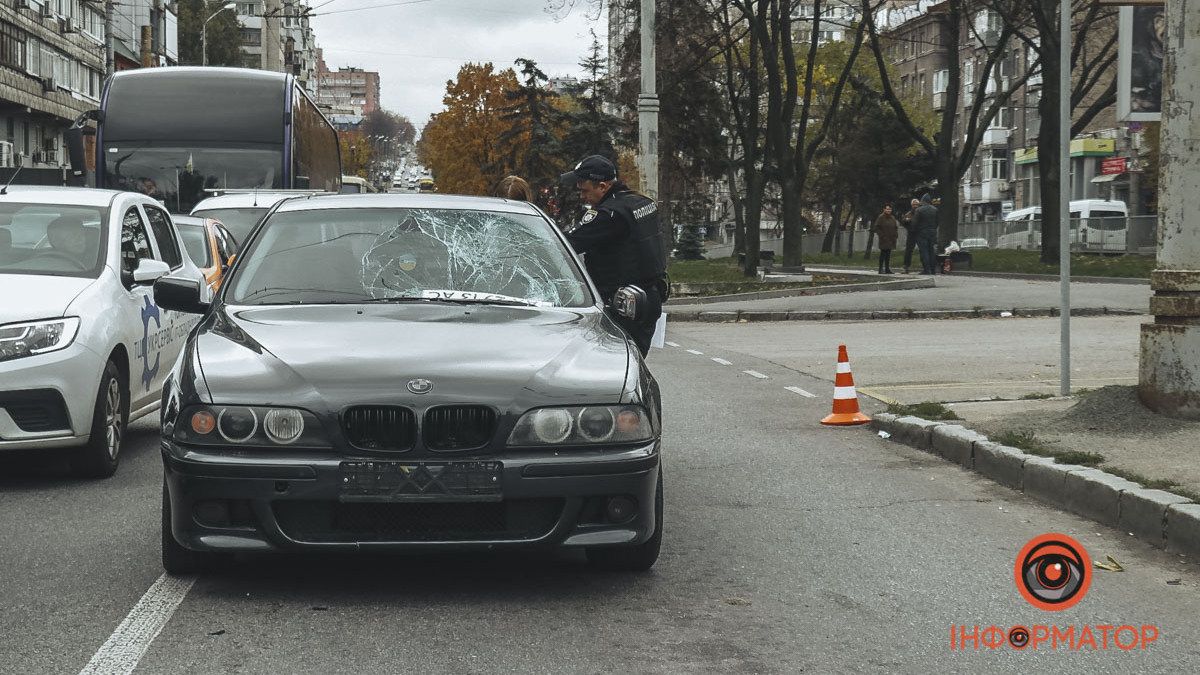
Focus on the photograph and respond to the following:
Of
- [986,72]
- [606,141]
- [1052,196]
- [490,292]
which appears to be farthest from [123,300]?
[606,141]

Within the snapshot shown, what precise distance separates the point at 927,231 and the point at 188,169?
19.8 metres

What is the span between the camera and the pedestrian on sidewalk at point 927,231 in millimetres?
37875

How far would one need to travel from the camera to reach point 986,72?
44.0 meters

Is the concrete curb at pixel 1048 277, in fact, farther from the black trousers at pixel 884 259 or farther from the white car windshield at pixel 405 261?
the white car windshield at pixel 405 261

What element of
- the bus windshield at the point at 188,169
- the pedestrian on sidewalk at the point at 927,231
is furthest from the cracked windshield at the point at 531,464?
the pedestrian on sidewalk at the point at 927,231

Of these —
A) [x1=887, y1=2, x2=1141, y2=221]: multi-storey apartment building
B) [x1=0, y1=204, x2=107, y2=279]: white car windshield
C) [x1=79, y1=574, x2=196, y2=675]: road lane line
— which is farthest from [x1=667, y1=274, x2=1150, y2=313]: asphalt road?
[x1=887, y1=2, x2=1141, y2=221]: multi-storey apartment building

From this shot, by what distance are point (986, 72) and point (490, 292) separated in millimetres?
39230

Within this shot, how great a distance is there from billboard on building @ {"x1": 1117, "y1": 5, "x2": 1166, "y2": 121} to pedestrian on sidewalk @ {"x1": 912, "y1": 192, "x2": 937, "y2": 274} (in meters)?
27.8

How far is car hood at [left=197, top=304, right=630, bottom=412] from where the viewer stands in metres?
5.65

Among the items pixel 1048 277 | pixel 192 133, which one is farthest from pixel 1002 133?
pixel 192 133

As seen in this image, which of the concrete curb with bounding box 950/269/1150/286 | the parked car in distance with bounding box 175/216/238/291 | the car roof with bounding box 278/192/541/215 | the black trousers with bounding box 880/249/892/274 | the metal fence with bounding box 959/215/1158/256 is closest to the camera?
the car roof with bounding box 278/192/541/215

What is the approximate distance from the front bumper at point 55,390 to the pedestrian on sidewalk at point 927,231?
3101cm

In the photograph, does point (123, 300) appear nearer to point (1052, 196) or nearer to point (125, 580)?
point (125, 580)

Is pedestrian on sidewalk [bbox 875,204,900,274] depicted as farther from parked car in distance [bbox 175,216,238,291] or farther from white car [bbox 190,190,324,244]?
parked car in distance [bbox 175,216,238,291]
